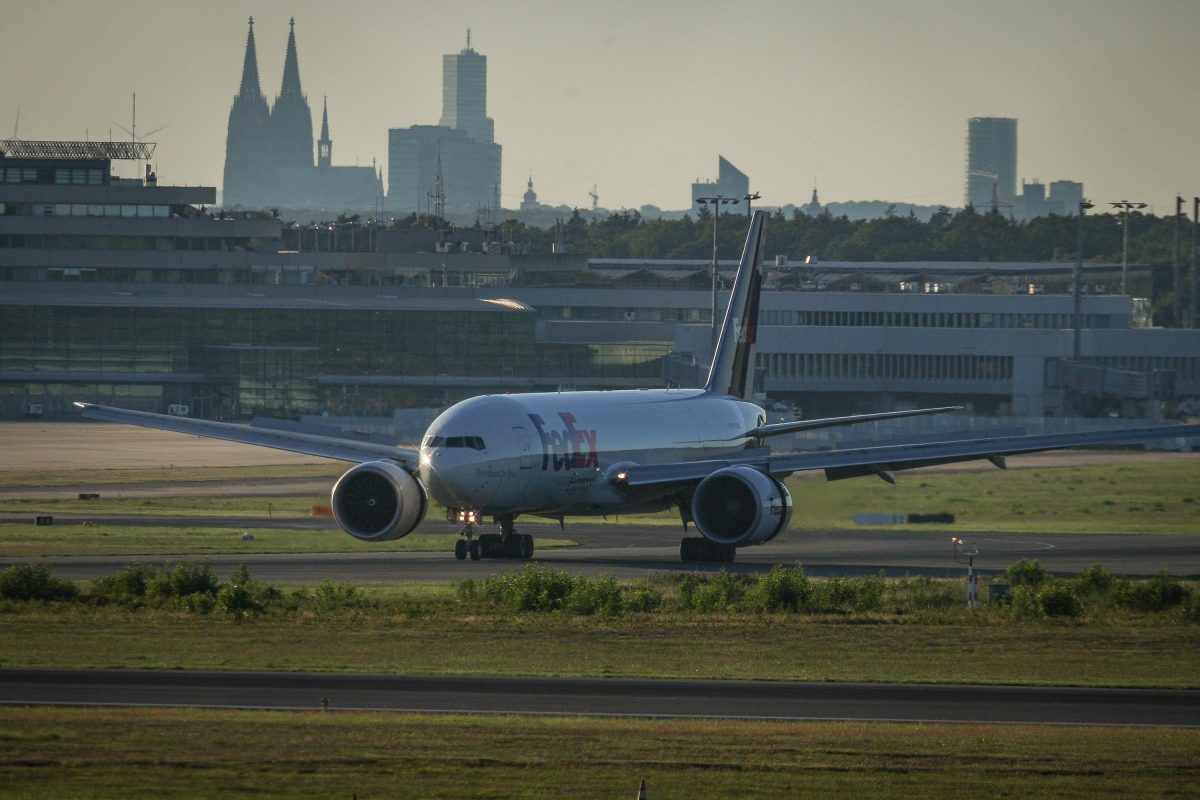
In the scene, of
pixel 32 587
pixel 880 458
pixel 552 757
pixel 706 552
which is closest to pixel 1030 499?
pixel 880 458

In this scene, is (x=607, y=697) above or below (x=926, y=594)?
above

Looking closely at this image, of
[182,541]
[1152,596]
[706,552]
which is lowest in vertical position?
[182,541]

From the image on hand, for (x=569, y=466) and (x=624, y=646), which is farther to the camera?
(x=569, y=466)

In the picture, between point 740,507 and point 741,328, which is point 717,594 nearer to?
point 740,507

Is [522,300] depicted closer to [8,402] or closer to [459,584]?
[8,402]

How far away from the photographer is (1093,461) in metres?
104

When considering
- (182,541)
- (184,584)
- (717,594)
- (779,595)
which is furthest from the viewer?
(182,541)

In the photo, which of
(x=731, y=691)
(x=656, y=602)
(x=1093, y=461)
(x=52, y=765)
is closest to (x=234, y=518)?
(x=656, y=602)

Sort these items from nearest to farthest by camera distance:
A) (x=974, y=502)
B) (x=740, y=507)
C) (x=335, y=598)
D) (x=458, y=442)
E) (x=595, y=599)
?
1. (x=595, y=599)
2. (x=335, y=598)
3. (x=458, y=442)
4. (x=740, y=507)
5. (x=974, y=502)

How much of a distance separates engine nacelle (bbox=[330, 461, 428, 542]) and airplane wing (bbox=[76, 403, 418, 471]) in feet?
7.26

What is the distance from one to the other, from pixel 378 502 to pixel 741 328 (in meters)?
19.2

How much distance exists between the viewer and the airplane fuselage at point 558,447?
50.6 meters

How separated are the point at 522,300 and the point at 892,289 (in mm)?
36550

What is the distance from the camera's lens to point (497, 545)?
54.2 m
